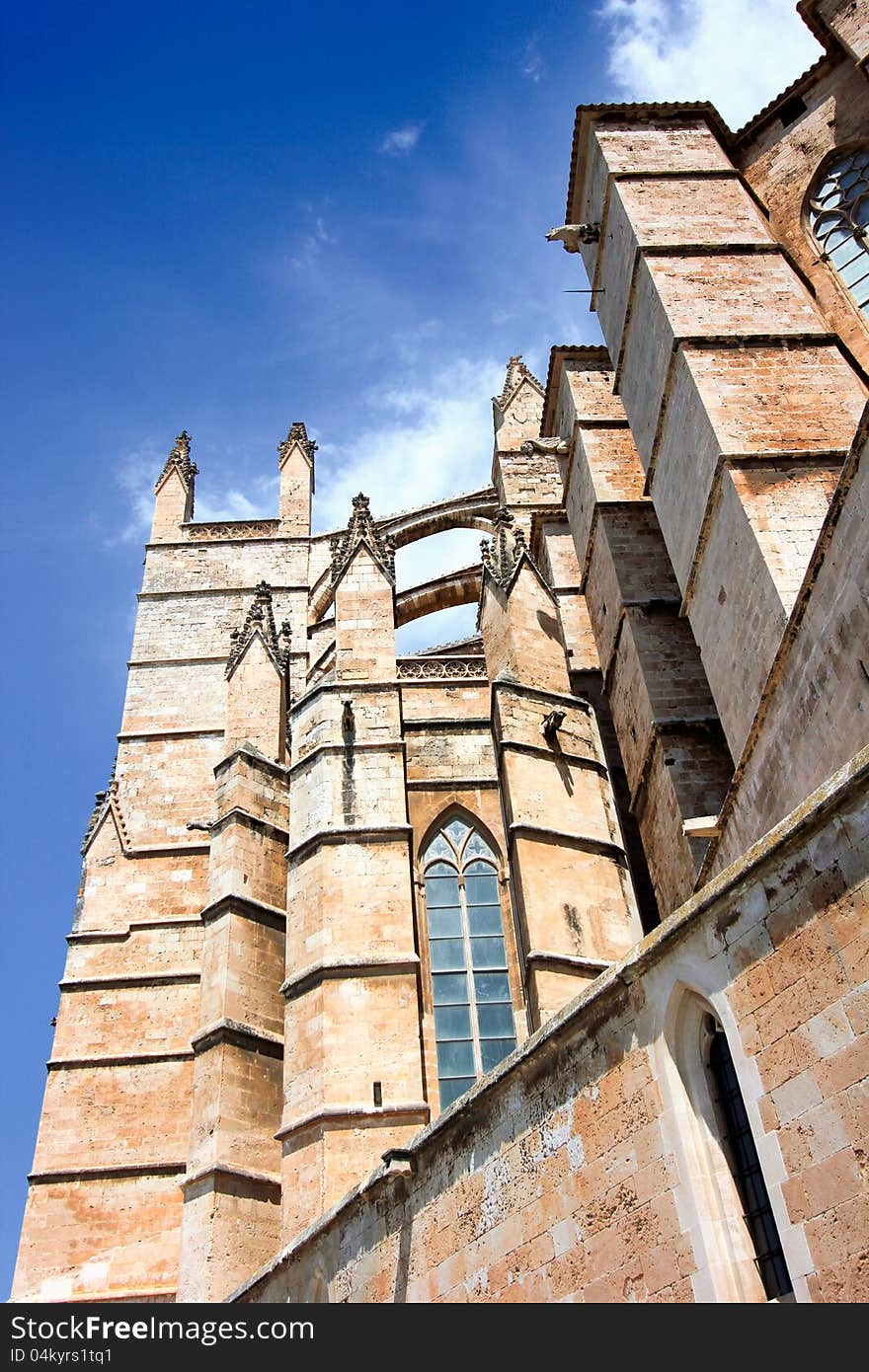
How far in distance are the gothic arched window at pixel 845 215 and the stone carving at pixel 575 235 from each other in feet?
6.78

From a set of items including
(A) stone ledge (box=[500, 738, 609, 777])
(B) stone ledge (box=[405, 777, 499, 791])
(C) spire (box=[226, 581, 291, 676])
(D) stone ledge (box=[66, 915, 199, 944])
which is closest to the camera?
(A) stone ledge (box=[500, 738, 609, 777])

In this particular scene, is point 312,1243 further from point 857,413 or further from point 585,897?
point 857,413

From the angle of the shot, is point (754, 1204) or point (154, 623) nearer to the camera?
point (754, 1204)

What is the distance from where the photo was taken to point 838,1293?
3.02m

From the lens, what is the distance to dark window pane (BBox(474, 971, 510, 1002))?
8.95 meters

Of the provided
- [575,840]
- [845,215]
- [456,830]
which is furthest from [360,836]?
[845,215]

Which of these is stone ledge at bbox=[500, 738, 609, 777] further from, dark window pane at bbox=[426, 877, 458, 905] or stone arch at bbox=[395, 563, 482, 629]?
stone arch at bbox=[395, 563, 482, 629]

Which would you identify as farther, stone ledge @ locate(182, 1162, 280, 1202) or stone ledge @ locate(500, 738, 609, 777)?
stone ledge @ locate(500, 738, 609, 777)

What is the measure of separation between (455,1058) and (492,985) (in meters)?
0.71

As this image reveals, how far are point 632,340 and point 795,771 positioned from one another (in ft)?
16.0

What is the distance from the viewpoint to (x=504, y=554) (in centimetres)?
1127

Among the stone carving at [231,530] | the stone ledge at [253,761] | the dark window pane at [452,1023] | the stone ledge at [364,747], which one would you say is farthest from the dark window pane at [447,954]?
the stone carving at [231,530]

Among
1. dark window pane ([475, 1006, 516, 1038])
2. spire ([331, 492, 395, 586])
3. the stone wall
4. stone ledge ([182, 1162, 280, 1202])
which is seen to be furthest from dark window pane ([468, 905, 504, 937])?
the stone wall

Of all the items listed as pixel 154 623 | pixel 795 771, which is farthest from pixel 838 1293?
pixel 154 623
